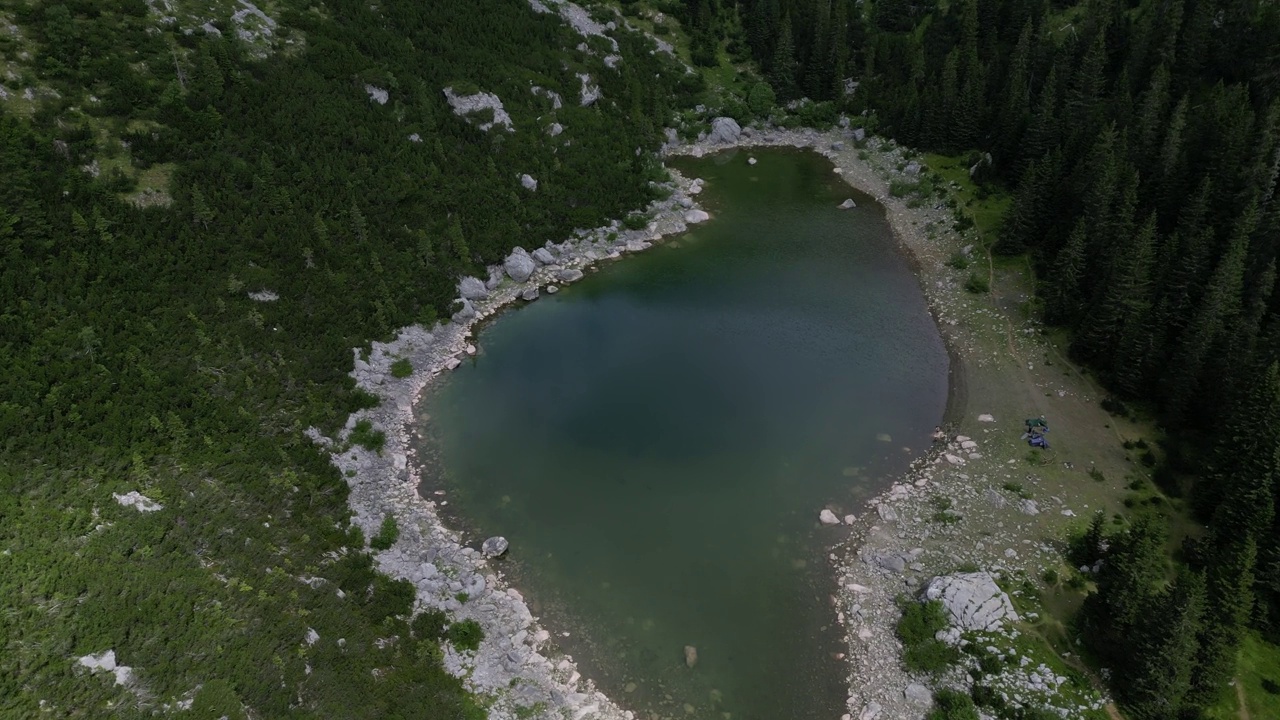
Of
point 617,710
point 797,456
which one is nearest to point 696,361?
point 797,456

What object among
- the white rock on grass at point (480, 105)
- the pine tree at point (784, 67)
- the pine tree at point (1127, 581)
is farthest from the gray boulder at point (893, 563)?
the pine tree at point (784, 67)

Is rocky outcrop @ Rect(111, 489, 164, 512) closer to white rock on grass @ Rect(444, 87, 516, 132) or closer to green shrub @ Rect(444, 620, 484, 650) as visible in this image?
green shrub @ Rect(444, 620, 484, 650)

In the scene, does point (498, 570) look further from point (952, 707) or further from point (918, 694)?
point (952, 707)

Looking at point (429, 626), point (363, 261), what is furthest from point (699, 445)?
point (363, 261)

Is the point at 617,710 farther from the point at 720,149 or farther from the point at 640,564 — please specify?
the point at 720,149

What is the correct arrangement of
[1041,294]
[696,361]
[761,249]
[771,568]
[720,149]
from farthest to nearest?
[720,149] → [761,249] → [1041,294] → [696,361] → [771,568]

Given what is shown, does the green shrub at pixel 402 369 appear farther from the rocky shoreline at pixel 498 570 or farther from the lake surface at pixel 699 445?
the lake surface at pixel 699 445
